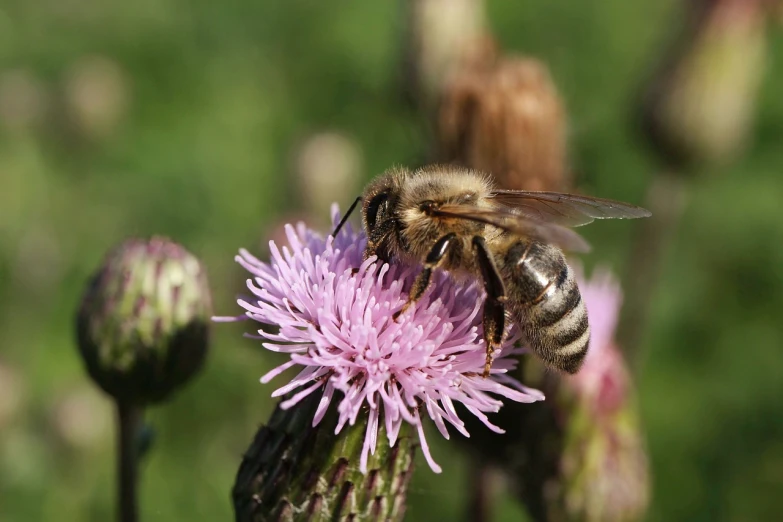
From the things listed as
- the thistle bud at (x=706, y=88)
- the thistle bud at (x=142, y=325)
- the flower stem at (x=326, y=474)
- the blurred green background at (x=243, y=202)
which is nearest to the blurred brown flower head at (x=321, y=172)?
the blurred green background at (x=243, y=202)

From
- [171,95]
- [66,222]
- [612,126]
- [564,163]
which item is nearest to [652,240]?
[564,163]

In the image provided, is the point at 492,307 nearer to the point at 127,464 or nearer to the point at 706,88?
the point at 127,464

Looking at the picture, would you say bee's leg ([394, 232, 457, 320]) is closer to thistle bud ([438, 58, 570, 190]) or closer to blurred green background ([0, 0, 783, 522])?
thistle bud ([438, 58, 570, 190])

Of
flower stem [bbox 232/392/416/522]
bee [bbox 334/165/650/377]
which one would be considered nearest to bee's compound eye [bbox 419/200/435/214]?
bee [bbox 334/165/650/377]

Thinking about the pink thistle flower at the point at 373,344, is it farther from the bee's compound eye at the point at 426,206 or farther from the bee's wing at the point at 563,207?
the bee's wing at the point at 563,207

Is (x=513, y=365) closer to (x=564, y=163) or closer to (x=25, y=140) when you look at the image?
(x=564, y=163)

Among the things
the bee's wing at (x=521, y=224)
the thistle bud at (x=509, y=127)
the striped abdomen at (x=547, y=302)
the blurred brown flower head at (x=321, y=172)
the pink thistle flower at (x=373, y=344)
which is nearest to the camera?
the bee's wing at (x=521, y=224)
